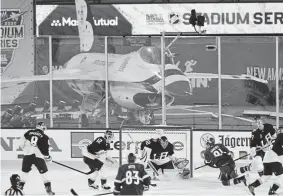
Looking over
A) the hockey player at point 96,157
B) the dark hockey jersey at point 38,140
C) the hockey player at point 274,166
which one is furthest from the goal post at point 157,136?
the hockey player at point 274,166

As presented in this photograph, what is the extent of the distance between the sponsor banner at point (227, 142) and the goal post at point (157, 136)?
455 mm

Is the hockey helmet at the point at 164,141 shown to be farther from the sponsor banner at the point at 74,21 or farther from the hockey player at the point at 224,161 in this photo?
the sponsor banner at the point at 74,21

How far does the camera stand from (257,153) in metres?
13.5

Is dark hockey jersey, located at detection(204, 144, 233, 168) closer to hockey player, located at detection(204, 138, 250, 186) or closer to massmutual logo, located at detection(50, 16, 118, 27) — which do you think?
hockey player, located at detection(204, 138, 250, 186)

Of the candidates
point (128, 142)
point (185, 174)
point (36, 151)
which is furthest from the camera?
point (128, 142)

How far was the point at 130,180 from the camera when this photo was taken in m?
9.79

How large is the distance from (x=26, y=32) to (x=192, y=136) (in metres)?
4.11

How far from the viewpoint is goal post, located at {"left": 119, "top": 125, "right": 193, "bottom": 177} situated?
1452cm

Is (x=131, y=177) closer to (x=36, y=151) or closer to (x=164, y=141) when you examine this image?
(x=36, y=151)

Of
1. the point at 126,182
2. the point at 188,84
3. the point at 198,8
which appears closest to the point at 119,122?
the point at 188,84

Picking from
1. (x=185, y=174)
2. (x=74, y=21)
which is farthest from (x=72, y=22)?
(x=185, y=174)

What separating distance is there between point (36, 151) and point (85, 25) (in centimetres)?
438

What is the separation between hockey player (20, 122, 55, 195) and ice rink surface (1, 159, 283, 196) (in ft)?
1.25

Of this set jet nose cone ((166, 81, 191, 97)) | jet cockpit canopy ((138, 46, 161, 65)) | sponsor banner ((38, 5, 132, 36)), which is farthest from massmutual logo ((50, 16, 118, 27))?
jet nose cone ((166, 81, 191, 97))
